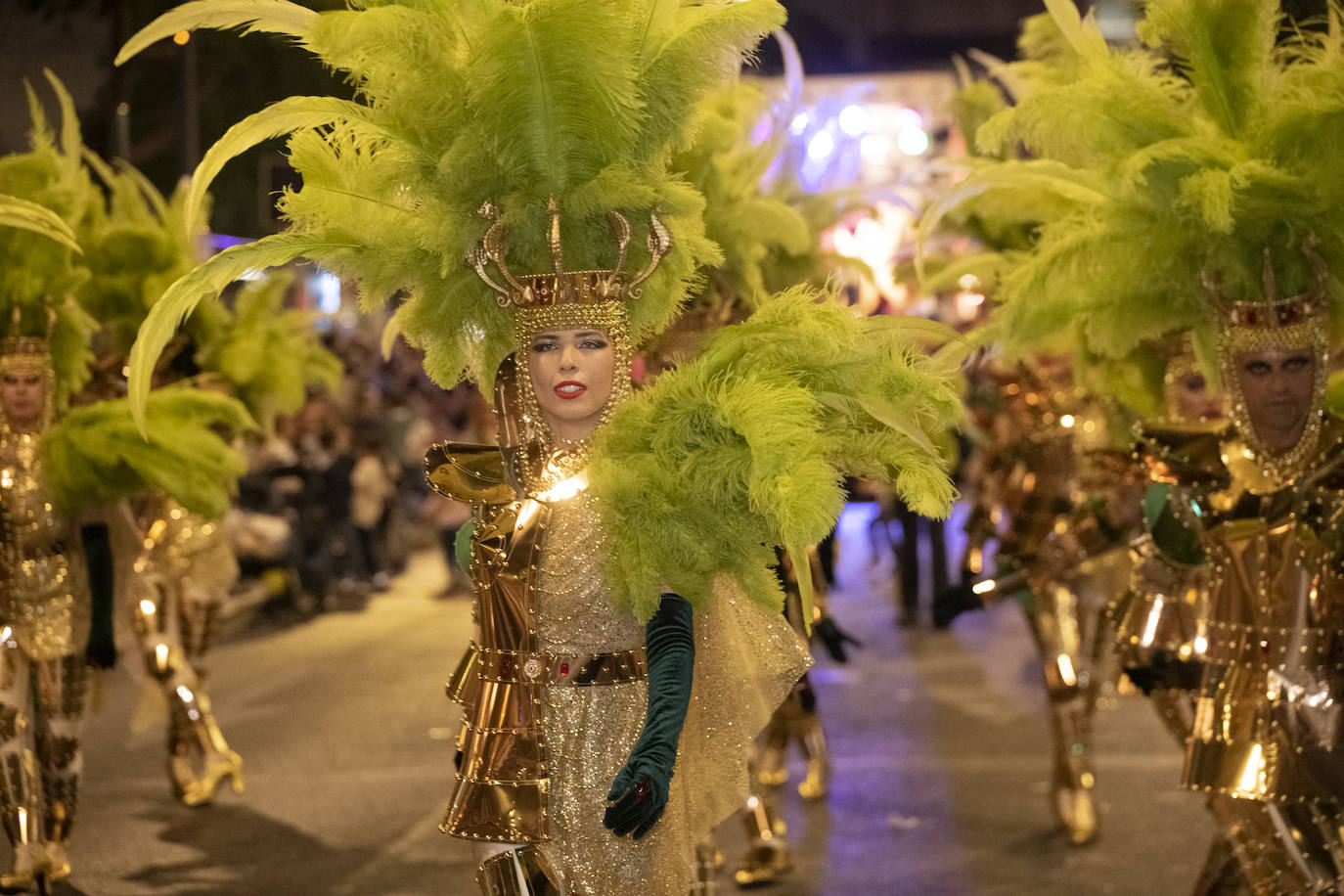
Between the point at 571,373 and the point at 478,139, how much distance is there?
554mm

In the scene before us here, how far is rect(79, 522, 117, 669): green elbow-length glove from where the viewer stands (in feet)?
17.3

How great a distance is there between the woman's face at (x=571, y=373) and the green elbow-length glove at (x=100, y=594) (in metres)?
2.73

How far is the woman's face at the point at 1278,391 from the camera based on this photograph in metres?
3.95

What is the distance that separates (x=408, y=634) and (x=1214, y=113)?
8.29m

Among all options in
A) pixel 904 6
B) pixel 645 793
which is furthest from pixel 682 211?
pixel 904 6

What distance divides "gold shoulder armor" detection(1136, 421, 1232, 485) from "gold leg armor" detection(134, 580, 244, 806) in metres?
4.05

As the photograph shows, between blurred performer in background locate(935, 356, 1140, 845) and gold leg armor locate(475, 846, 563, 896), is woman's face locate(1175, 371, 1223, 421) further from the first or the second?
gold leg armor locate(475, 846, 563, 896)

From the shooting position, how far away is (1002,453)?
6992mm

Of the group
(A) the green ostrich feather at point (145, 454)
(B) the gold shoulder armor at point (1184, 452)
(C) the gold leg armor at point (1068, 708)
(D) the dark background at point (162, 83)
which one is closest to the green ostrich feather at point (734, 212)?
(D) the dark background at point (162, 83)

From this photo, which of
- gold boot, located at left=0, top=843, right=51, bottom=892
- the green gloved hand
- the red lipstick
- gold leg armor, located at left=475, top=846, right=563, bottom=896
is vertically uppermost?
the red lipstick

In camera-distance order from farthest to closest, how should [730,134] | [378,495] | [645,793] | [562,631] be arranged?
[378,495] → [730,134] → [562,631] → [645,793]

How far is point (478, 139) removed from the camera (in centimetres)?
317

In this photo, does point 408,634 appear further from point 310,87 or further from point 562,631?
point 562,631

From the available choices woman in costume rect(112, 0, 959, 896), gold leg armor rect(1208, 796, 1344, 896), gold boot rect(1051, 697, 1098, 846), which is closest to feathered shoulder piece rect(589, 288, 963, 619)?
woman in costume rect(112, 0, 959, 896)
